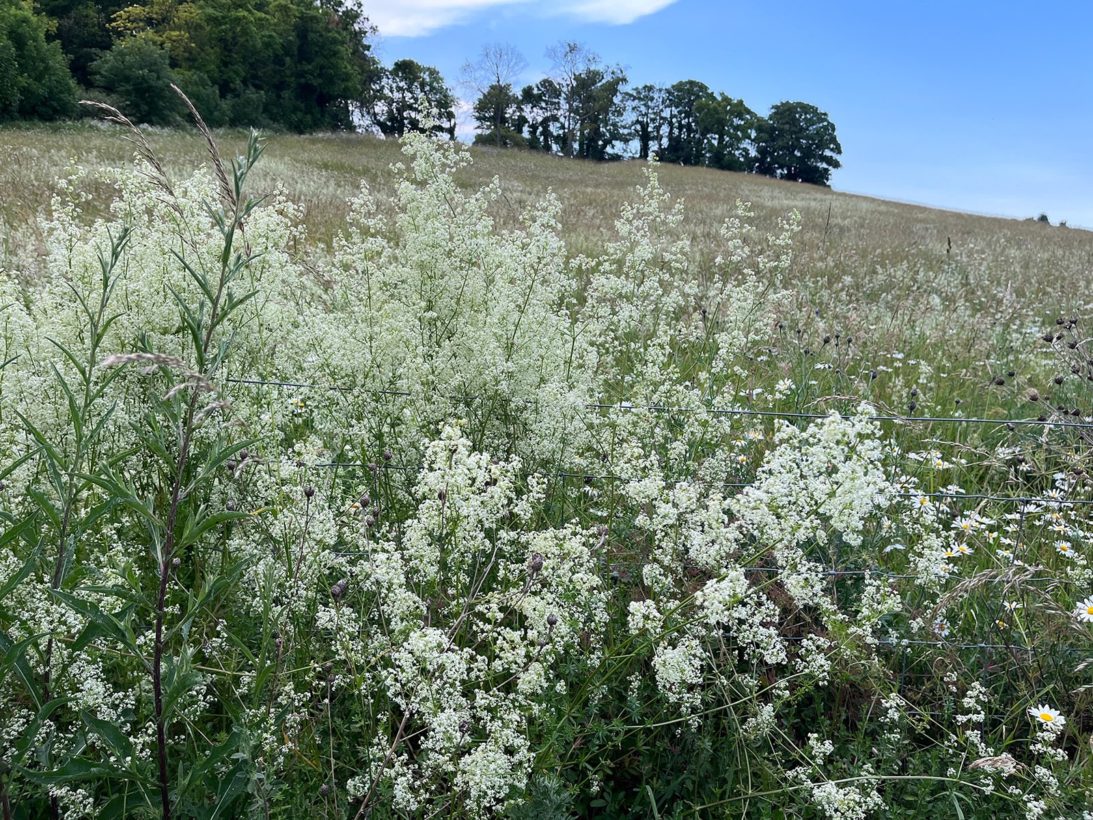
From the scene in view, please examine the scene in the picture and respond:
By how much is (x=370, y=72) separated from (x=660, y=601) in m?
82.3

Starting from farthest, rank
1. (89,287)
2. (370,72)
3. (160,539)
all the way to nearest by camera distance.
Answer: (370,72) → (89,287) → (160,539)

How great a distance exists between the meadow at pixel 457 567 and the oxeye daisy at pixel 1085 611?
0.09 feet

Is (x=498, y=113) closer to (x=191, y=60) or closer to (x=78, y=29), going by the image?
(x=191, y=60)

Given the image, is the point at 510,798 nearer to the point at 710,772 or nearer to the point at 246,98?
the point at 710,772

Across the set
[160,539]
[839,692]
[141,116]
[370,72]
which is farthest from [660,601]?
[370,72]

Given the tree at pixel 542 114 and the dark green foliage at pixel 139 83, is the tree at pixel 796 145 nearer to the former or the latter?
the tree at pixel 542 114

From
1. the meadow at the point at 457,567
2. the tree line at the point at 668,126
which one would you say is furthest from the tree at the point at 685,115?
the meadow at the point at 457,567

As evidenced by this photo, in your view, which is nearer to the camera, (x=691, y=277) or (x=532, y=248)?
(x=532, y=248)

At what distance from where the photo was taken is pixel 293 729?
81.0 inches

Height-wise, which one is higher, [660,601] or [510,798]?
[660,601]

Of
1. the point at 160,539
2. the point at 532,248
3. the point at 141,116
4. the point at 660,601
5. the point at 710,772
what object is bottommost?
the point at 710,772

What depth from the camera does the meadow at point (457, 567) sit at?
5.99 ft

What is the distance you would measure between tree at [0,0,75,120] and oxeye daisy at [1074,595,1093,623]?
151ft

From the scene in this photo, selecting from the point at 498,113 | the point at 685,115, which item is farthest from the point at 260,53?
the point at 685,115
